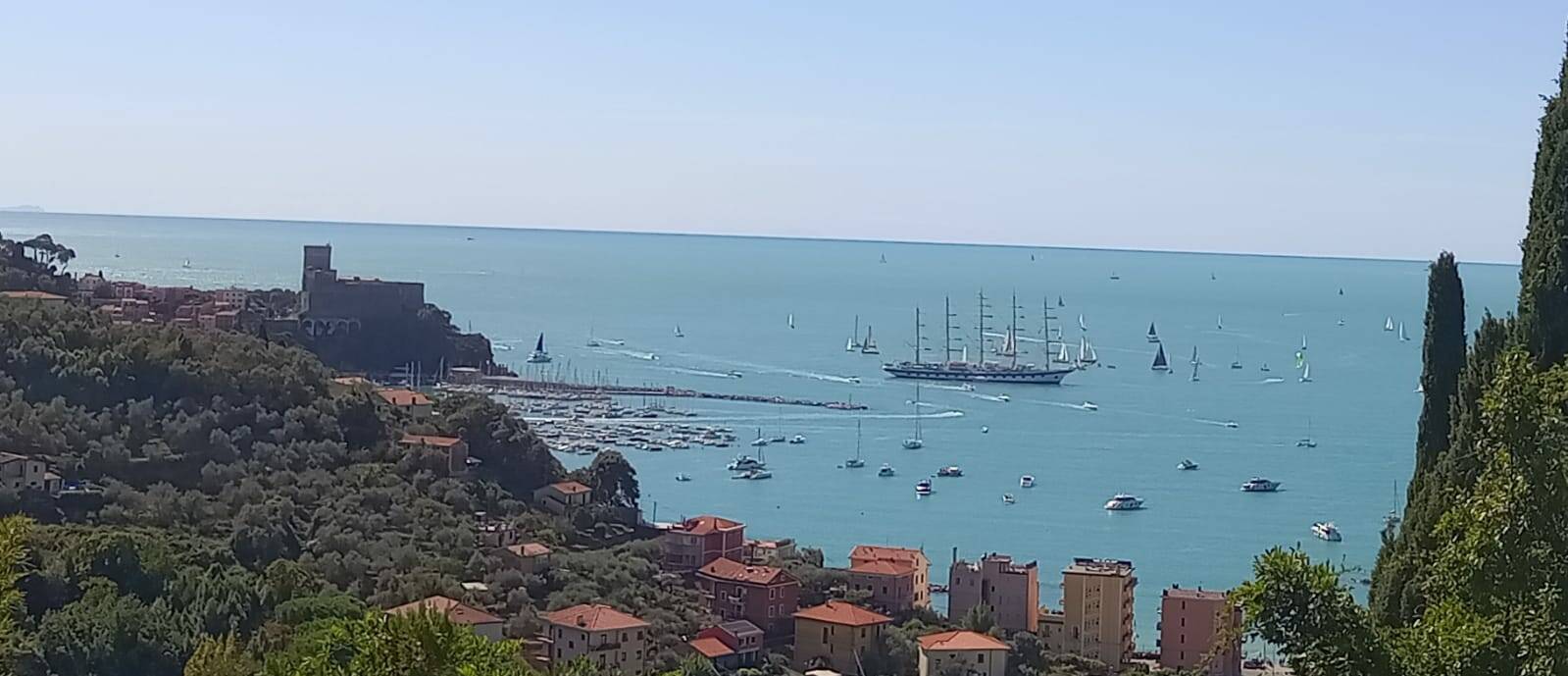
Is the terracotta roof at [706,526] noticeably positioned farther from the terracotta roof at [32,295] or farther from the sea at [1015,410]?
the terracotta roof at [32,295]

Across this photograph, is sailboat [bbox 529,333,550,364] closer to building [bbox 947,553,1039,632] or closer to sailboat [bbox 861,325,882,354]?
sailboat [bbox 861,325,882,354]

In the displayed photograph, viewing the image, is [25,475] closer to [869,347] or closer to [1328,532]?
[1328,532]

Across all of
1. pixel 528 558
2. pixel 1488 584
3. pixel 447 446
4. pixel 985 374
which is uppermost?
pixel 1488 584

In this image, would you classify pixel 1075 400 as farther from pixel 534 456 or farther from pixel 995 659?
pixel 995 659

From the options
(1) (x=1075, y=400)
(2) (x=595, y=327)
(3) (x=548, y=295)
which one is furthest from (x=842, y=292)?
(1) (x=1075, y=400)

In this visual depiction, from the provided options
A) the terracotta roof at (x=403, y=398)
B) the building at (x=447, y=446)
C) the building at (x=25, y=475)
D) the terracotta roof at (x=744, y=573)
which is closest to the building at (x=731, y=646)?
the terracotta roof at (x=744, y=573)

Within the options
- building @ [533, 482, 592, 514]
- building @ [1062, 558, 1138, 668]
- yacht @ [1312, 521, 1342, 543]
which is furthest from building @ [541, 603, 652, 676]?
yacht @ [1312, 521, 1342, 543]

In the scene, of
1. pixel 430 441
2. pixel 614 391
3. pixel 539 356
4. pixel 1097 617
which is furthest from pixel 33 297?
pixel 539 356
